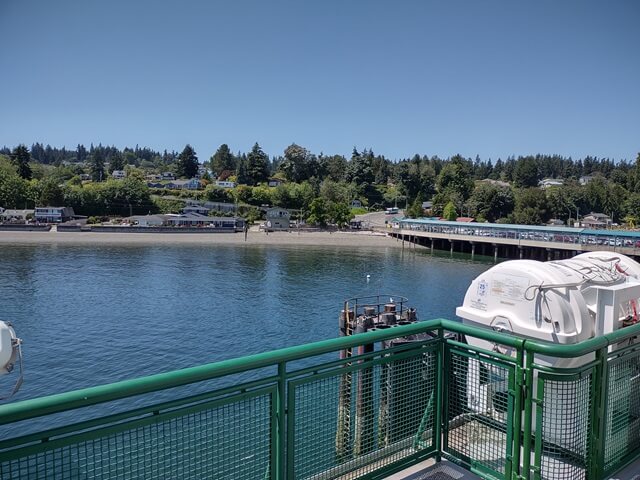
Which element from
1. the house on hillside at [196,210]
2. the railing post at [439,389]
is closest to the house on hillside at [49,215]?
the house on hillside at [196,210]

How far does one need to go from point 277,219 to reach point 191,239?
79.0 feet

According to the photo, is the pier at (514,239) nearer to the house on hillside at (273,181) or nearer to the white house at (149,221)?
the white house at (149,221)

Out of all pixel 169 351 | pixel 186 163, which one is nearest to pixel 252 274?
pixel 169 351

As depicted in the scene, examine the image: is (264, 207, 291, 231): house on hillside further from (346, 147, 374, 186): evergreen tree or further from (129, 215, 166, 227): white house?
(346, 147, 374, 186): evergreen tree

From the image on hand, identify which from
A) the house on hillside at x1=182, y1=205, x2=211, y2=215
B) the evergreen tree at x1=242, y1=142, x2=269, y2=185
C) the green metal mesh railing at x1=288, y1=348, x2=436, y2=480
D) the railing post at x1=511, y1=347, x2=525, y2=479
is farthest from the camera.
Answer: the evergreen tree at x1=242, y1=142, x2=269, y2=185

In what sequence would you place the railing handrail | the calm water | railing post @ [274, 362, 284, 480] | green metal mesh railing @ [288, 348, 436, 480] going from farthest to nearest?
1. the calm water
2. green metal mesh railing @ [288, 348, 436, 480]
3. railing post @ [274, 362, 284, 480]
4. the railing handrail

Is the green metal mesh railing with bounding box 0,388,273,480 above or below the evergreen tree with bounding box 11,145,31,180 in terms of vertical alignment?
below

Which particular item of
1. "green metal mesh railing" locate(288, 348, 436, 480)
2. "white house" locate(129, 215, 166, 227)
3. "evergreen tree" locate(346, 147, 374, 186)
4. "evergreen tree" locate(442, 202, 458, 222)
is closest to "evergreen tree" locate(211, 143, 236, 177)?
"evergreen tree" locate(346, 147, 374, 186)

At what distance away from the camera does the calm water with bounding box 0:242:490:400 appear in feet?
82.9

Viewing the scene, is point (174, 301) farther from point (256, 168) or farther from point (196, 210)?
point (256, 168)

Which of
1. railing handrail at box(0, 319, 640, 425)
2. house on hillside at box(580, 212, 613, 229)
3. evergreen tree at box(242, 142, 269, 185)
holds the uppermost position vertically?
evergreen tree at box(242, 142, 269, 185)

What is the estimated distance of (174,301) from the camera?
40781 mm

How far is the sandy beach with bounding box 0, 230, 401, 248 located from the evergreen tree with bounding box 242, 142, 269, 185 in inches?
2082

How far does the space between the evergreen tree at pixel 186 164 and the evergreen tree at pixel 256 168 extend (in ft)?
86.0
